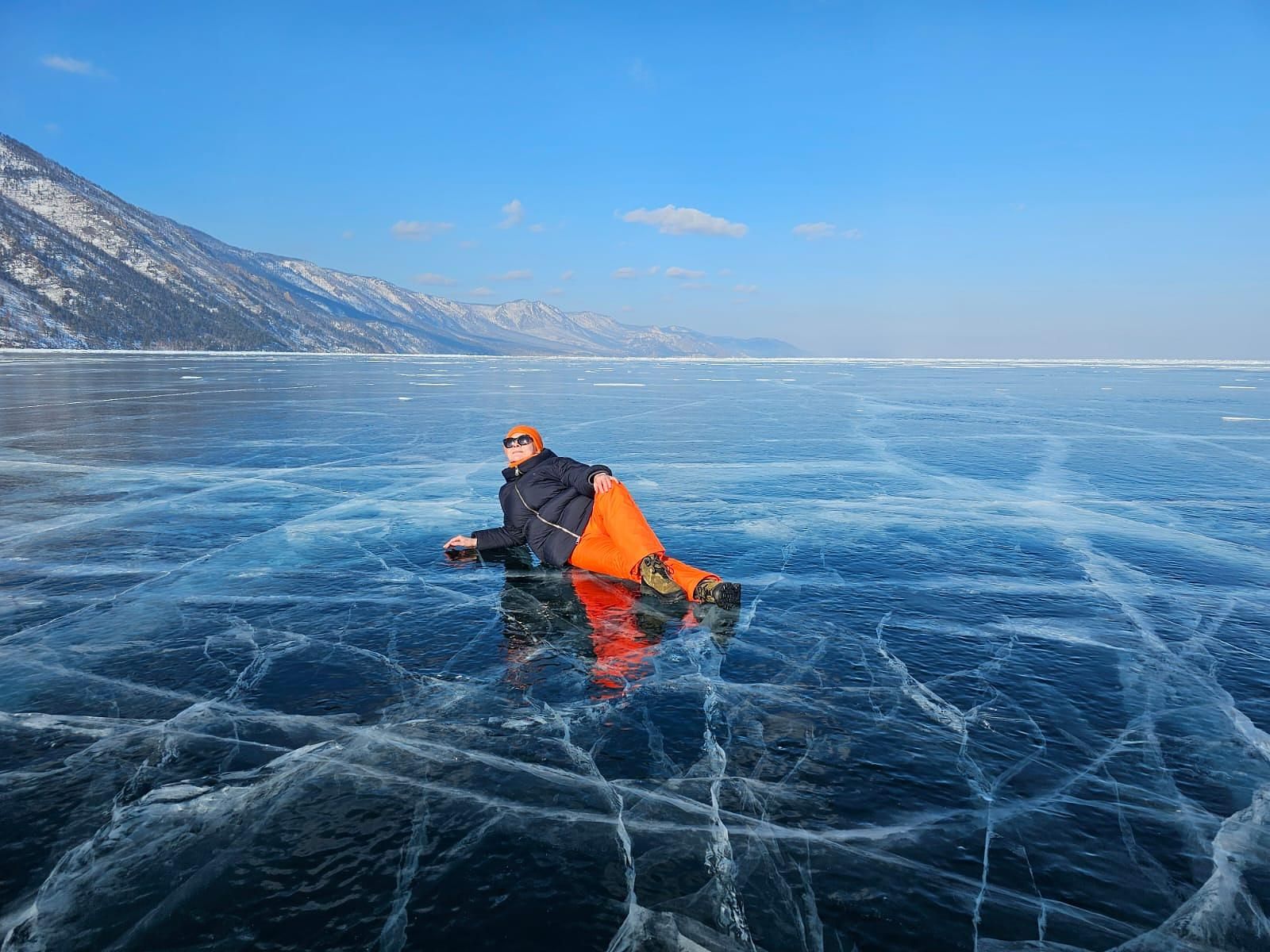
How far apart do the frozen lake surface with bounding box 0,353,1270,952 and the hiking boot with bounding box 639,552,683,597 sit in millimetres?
231

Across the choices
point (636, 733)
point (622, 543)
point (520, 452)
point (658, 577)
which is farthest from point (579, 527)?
point (636, 733)

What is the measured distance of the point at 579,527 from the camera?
7.68 meters

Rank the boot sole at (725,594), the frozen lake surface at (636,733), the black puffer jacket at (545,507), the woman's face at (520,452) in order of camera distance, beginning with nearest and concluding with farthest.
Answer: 1. the frozen lake surface at (636,733)
2. the boot sole at (725,594)
3. the black puffer jacket at (545,507)
4. the woman's face at (520,452)

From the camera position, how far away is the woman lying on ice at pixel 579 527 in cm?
677

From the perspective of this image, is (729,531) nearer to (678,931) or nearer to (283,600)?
(283,600)

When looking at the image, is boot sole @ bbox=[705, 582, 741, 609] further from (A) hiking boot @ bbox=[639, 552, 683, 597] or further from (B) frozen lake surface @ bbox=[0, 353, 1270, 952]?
(A) hiking boot @ bbox=[639, 552, 683, 597]

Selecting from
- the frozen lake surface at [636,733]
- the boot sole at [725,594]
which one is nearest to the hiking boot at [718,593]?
the boot sole at [725,594]

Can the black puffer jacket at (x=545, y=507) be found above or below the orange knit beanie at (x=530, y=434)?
below

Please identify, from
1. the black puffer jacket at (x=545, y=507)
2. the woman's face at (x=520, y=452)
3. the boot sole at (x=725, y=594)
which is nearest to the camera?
the boot sole at (x=725, y=594)

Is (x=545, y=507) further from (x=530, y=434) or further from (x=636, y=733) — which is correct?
(x=636, y=733)

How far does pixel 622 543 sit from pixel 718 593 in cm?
113

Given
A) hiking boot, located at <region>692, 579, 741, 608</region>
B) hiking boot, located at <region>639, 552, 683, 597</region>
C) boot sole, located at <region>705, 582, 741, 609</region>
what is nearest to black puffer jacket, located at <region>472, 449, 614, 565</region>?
hiking boot, located at <region>639, 552, 683, 597</region>

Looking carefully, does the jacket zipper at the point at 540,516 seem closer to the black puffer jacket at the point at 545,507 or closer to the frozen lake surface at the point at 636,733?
the black puffer jacket at the point at 545,507

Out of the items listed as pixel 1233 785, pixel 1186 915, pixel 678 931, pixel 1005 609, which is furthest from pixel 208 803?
pixel 1005 609
